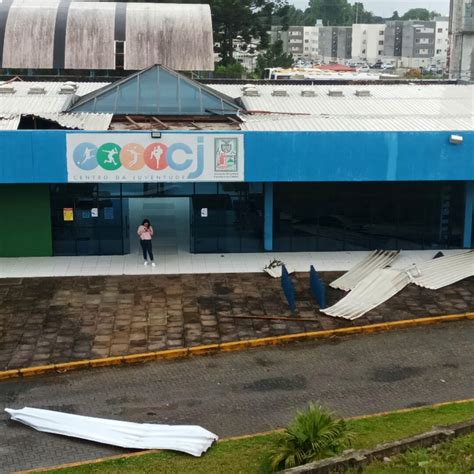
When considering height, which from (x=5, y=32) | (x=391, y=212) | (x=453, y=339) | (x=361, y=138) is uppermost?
(x=5, y=32)

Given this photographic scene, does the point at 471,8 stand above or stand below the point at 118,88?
above

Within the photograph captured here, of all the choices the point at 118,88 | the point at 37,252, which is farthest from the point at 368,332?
the point at 118,88

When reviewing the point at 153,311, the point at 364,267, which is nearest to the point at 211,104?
the point at 364,267

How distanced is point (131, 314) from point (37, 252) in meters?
5.54

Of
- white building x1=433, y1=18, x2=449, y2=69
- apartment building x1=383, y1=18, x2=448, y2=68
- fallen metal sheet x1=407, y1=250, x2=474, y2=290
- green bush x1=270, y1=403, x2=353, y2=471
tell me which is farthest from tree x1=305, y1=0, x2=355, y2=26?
green bush x1=270, y1=403, x2=353, y2=471

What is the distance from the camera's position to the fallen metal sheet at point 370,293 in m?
18.6

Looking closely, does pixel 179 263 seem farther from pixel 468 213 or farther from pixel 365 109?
pixel 468 213

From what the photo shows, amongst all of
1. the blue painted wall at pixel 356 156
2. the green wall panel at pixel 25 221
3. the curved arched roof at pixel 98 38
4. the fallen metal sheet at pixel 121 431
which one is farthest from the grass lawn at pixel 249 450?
the curved arched roof at pixel 98 38

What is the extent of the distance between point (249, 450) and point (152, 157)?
10.7 metres

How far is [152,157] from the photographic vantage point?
→ 21.2m

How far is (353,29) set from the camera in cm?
14800

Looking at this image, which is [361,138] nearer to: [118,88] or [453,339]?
[453,339]

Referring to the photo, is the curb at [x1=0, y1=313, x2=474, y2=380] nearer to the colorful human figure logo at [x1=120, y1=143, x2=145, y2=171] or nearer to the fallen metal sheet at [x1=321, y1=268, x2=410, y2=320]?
the fallen metal sheet at [x1=321, y1=268, x2=410, y2=320]

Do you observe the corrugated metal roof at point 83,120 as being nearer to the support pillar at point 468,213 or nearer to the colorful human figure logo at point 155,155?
the colorful human figure logo at point 155,155
